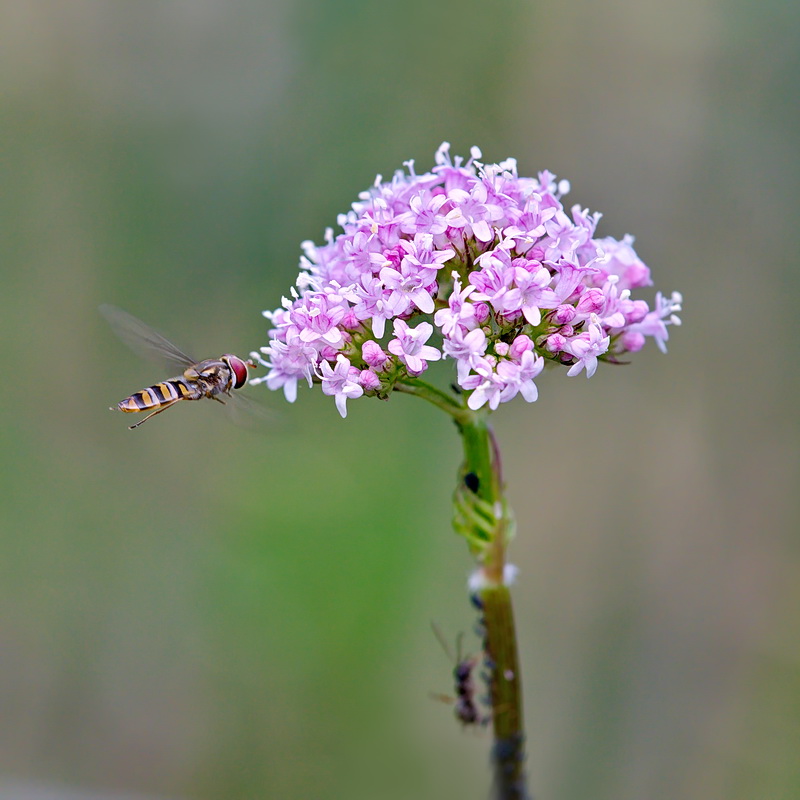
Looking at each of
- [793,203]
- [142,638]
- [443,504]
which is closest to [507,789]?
[443,504]

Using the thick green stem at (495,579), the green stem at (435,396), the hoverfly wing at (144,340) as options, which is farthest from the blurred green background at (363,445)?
the green stem at (435,396)

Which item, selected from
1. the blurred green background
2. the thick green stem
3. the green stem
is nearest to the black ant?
the thick green stem

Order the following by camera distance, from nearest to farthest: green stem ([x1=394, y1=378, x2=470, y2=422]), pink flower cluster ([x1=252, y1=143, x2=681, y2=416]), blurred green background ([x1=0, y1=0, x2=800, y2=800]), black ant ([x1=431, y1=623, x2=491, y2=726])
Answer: pink flower cluster ([x1=252, y1=143, x2=681, y2=416]) → green stem ([x1=394, y1=378, x2=470, y2=422]) → black ant ([x1=431, y1=623, x2=491, y2=726]) → blurred green background ([x1=0, y1=0, x2=800, y2=800])

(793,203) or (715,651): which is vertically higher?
(793,203)

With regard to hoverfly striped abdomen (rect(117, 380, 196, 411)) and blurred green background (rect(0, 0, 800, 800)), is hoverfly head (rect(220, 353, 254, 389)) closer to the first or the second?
hoverfly striped abdomen (rect(117, 380, 196, 411))

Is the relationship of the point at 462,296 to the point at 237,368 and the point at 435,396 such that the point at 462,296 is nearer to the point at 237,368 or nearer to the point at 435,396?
the point at 435,396

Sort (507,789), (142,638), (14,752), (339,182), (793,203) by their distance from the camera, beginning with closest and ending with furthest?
(507,789) → (14,752) → (142,638) → (793,203) → (339,182)

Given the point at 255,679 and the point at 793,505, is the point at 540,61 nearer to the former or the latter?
the point at 793,505
